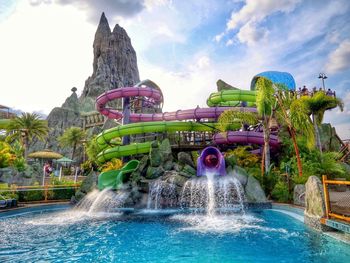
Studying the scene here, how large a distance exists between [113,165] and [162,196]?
871 centimetres

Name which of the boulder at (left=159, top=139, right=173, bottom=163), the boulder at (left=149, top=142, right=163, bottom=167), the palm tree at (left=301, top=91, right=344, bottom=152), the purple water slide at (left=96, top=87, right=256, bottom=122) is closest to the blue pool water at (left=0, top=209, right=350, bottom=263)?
the boulder at (left=149, top=142, right=163, bottom=167)

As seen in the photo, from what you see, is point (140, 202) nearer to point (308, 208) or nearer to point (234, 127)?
point (308, 208)

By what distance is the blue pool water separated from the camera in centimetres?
618

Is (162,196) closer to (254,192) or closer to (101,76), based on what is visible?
(254,192)

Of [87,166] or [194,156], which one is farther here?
[87,166]

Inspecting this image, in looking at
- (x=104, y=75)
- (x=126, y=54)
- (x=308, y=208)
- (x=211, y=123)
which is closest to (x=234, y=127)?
(x=211, y=123)

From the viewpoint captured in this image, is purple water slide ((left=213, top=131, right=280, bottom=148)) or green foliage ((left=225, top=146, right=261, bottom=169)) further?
purple water slide ((left=213, top=131, right=280, bottom=148))

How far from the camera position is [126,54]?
86.4 meters

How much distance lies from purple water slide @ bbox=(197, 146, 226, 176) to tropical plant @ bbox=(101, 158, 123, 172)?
323 inches

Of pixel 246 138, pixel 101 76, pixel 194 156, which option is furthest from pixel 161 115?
pixel 101 76

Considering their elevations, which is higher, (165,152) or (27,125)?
(27,125)

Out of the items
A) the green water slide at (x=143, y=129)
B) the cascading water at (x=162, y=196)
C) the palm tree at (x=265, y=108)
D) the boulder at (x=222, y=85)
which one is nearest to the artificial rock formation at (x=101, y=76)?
the boulder at (x=222, y=85)

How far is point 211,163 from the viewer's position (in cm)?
1698

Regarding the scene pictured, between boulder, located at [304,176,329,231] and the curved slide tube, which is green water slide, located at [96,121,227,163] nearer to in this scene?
the curved slide tube
